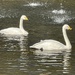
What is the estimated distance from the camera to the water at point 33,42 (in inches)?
515

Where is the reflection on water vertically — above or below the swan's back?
below

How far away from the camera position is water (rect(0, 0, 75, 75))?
42.9 ft

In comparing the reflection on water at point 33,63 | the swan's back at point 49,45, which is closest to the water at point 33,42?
the reflection on water at point 33,63

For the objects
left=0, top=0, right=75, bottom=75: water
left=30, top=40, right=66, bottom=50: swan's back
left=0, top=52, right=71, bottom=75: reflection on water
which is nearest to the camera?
left=0, top=52, right=71, bottom=75: reflection on water

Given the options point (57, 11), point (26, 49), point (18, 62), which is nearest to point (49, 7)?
point (57, 11)

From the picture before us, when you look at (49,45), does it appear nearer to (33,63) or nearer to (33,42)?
(33,42)

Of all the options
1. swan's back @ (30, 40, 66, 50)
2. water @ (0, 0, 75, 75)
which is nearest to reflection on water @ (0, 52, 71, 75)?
water @ (0, 0, 75, 75)

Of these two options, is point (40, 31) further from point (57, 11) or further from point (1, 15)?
point (57, 11)

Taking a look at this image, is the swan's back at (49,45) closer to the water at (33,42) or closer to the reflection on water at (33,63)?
the water at (33,42)

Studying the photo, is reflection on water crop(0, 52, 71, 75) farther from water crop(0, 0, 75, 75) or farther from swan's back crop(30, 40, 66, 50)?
swan's back crop(30, 40, 66, 50)

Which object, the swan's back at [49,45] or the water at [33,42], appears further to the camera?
the swan's back at [49,45]

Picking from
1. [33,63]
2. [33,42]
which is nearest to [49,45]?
[33,42]

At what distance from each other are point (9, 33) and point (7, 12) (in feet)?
36.4

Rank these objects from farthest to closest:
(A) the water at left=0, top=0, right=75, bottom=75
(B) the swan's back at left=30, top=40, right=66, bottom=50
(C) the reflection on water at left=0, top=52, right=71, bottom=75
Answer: (B) the swan's back at left=30, top=40, right=66, bottom=50, (A) the water at left=0, top=0, right=75, bottom=75, (C) the reflection on water at left=0, top=52, right=71, bottom=75
